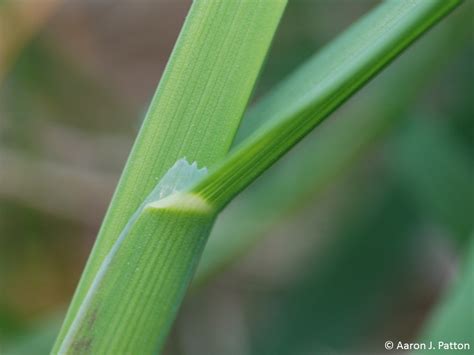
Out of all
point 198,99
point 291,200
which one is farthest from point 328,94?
point 291,200

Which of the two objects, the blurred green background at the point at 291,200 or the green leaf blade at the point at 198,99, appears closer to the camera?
the green leaf blade at the point at 198,99

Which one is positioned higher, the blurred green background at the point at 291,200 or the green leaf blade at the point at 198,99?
the blurred green background at the point at 291,200

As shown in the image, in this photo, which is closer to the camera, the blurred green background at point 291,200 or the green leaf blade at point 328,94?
the green leaf blade at point 328,94

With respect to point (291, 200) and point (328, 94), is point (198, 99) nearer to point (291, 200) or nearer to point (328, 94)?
point (328, 94)

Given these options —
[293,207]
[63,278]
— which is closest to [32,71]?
[63,278]

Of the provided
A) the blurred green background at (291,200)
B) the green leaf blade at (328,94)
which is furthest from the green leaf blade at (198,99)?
the blurred green background at (291,200)

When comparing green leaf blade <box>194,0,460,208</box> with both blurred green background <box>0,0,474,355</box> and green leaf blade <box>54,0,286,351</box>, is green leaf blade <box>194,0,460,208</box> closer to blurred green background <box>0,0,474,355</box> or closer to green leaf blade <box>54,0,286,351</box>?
green leaf blade <box>54,0,286,351</box>

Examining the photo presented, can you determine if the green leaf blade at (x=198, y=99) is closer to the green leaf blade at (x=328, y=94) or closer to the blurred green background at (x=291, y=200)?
the green leaf blade at (x=328, y=94)

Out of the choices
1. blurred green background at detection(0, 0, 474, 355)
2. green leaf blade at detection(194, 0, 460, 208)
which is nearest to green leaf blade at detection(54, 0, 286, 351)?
green leaf blade at detection(194, 0, 460, 208)

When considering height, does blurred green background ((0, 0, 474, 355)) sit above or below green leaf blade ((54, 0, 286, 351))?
above
